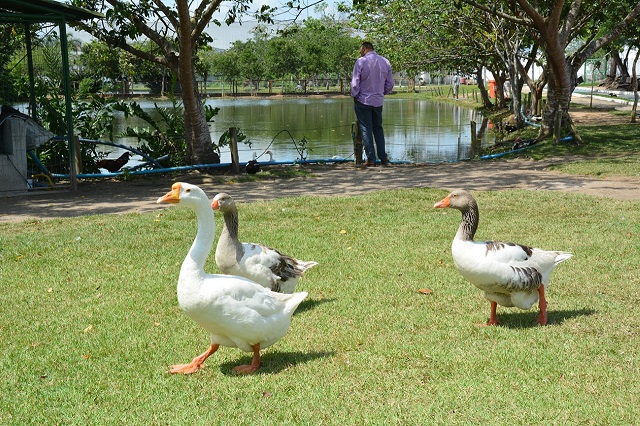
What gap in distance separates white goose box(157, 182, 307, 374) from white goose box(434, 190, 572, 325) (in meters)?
1.34

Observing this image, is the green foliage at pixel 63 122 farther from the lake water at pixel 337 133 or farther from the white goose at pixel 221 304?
the white goose at pixel 221 304

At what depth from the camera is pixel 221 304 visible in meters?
4.52

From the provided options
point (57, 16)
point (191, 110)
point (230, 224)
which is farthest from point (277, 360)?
point (191, 110)

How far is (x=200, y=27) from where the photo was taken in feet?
45.7

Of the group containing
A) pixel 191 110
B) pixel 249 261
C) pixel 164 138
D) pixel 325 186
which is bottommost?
pixel 325 186

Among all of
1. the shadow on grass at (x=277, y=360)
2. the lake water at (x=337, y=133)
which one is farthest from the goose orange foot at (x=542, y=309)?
the lake water at (x=337, y=133)

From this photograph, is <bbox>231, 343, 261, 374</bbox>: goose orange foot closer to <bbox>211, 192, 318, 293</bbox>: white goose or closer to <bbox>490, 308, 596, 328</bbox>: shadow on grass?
<bbox>211, 192, 318, 293</bbox>: white goose

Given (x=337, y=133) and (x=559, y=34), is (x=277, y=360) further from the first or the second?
(x=337, y=133)

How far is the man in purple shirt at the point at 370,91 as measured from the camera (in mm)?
15195

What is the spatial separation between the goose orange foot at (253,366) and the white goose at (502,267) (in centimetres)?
169

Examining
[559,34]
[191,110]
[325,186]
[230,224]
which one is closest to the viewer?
[230,224]

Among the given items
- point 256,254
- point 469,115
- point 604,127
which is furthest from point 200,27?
point 469,115

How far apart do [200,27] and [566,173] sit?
763 centimetres

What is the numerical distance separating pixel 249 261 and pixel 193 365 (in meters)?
1.26
